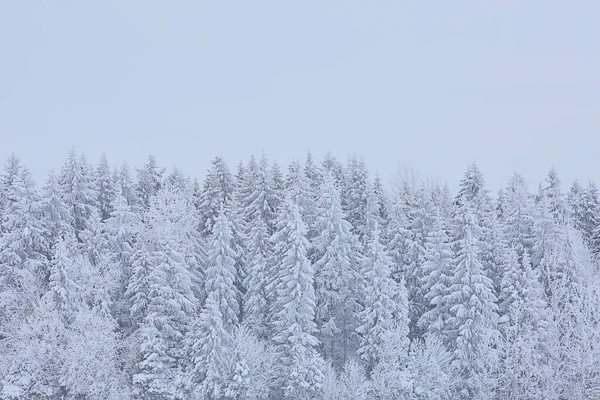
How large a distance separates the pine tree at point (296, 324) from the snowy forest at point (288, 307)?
15cm

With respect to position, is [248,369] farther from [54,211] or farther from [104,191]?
[104,191]

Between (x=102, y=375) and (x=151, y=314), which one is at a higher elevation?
(x=151, y=314)

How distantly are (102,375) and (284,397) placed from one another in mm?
13821

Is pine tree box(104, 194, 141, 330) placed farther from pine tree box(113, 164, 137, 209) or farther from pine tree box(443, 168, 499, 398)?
pine tree box(443, 168, 499, 398)

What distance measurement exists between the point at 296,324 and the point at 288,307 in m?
1.46

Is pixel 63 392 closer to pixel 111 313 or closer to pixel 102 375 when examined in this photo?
pixel 102 375

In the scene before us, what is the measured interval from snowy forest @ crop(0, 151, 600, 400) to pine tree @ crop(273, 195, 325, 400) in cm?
15

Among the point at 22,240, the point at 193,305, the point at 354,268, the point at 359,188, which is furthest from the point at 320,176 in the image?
A: the point at 22,240

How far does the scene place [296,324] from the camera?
1937 inches

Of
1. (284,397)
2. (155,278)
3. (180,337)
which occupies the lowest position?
(284,397)

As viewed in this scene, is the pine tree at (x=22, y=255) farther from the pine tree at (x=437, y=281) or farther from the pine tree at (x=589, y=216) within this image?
the pine tree at (x=589, y=216)

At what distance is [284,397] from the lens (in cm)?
4984

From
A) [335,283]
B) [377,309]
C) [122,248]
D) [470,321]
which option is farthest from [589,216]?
[122,248]

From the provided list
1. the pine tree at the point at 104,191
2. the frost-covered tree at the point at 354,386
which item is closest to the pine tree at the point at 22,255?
the pine tree at the point at 104,191
